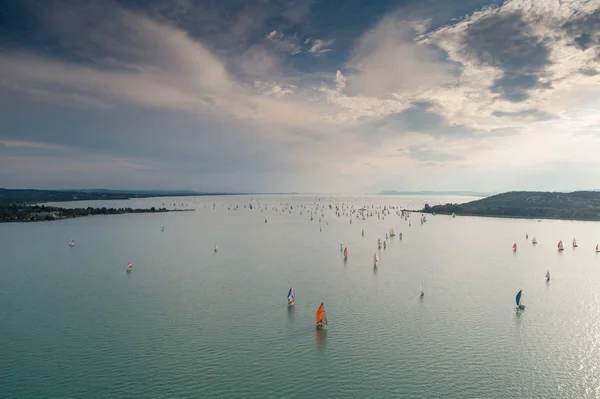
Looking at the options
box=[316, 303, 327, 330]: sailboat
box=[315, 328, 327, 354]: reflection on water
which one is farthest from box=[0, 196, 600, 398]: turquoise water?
box=[316, 303, 327, 330]: sailboat

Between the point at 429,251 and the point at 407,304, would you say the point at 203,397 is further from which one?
the point at 429,251

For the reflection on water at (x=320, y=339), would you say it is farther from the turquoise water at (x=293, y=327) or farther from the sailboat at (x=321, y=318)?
the sailboat at (x=321, y=318)

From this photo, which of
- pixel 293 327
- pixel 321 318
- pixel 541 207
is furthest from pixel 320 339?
pixel 541 207

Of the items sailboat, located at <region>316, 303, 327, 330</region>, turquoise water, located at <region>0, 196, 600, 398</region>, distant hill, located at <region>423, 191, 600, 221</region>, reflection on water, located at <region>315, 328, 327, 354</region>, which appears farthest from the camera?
distant hill, located at <region>423, 191, 600, 221</region>

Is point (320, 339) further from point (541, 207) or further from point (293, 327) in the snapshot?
point (541, 207)

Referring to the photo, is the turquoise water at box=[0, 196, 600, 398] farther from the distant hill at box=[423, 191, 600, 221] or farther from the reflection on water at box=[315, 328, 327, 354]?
the distant hill at box=[423, 191, 600, 221]

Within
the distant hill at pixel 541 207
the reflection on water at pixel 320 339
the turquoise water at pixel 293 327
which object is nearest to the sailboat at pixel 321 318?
the reflection on water at pixel 320 339
